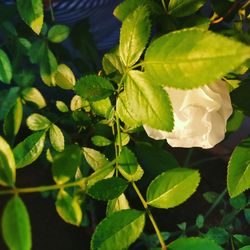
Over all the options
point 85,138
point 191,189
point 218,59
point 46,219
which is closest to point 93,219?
point 46,219

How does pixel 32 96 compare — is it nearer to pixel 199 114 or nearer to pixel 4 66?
pixel 4 66

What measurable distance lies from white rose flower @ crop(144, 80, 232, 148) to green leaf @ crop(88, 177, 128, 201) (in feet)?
0.15

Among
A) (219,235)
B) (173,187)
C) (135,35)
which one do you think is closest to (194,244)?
(173,187)

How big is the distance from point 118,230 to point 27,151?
4.5 inches

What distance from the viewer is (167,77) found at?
22cm

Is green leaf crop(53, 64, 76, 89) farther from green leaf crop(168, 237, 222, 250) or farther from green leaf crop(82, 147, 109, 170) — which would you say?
green leaf crop(168, 237, 222, 250)

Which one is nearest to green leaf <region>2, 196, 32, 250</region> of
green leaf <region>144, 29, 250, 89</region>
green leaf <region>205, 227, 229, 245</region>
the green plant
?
the green plant

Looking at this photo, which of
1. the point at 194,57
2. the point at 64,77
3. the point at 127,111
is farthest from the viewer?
the point at 64,77

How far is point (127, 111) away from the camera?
312 millimetres

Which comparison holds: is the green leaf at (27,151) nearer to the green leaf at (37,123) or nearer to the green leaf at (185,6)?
the green leaf at (37,123)

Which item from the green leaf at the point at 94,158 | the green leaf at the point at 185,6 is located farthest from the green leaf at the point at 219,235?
the green leaf at the point at 185,6

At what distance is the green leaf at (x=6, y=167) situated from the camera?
231 millimetres

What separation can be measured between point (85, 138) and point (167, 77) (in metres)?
0.24

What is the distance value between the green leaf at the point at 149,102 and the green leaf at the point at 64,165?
49 mm
